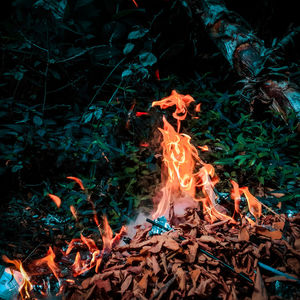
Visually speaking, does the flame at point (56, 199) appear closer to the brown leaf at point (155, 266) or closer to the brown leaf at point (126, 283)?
the brown leaf at point (126, 283)

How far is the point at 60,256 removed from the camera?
2129 mm

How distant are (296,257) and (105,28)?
15.4 ft

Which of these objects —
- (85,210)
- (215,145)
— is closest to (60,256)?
(85,210)

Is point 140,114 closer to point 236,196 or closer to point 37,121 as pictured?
point 37,121

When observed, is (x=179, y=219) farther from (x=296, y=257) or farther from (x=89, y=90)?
(x=89, y=90)

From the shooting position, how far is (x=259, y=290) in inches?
56.2

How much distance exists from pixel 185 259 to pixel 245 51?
10.6ft

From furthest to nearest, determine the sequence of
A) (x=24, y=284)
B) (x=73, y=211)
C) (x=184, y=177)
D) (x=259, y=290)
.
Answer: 1. (x=184, y=177)
2. (x=73, y=211)
3. (x=24, y=284)
4. (x=259, y=290)

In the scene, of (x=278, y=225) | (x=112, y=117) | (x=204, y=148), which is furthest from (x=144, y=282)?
(x=112, y=117)

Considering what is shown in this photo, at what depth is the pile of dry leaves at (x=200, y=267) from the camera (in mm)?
1469

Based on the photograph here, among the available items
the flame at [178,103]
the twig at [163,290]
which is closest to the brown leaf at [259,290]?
the twig at [163,290]

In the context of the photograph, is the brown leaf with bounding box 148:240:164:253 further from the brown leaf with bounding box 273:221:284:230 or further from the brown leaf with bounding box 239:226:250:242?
the brown leaf with bounding box 273:221:284:230

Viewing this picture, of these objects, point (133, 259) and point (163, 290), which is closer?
point (163, 290)

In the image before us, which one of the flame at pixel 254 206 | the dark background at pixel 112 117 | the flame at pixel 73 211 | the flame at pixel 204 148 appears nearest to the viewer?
the flame at pixel 254 206
